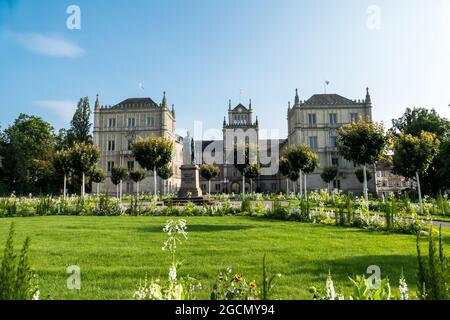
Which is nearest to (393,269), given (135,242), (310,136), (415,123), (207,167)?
(135,242)

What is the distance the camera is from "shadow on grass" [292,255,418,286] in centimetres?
593

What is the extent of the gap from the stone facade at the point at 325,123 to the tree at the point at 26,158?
142 ft

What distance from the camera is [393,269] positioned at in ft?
21.6

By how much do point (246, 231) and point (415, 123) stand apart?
147ft

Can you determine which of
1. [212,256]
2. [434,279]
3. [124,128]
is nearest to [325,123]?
[124,128]

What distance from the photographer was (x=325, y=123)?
5872cm

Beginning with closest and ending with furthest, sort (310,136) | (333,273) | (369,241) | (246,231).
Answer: (333,273) → (369,241) → (246,231) → (310,136)

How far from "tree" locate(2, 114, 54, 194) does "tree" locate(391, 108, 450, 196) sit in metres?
53.3

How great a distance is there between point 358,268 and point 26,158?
59807mm

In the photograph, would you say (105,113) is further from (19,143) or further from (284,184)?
(284,184)

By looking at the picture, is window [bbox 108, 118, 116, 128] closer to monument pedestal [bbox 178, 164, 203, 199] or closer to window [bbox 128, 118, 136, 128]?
window [bbox 128, 118, 136, 128]

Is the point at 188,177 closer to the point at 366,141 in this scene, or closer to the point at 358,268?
the point at 366,141

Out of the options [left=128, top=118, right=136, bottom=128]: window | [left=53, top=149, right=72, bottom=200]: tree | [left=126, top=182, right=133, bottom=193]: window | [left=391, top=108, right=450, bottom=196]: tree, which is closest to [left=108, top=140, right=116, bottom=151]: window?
[left=128, top=118, right=136, bottom=128]: window

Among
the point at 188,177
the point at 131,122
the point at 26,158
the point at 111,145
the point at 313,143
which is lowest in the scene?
the point at 188,177
